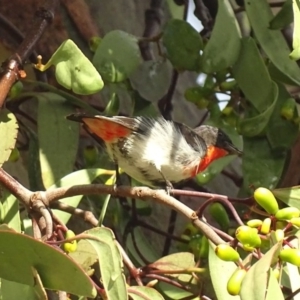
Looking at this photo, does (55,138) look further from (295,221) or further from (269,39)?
(295,221)

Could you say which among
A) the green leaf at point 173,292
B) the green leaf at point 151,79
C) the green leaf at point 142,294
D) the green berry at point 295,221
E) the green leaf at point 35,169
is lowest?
the green leaf at point 173,292

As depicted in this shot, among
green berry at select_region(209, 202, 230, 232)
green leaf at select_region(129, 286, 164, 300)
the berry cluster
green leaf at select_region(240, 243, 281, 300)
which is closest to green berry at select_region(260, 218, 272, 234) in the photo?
the berry cluster

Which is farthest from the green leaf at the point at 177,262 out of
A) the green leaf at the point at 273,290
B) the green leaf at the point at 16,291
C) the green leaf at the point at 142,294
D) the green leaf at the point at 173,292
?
the green leaf at the point at 273,290

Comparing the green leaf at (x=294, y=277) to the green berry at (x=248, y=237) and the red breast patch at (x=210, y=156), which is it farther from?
the red breast patch at (x=210, y=156)

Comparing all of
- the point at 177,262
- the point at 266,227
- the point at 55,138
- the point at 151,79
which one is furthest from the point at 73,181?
the point at 266,227

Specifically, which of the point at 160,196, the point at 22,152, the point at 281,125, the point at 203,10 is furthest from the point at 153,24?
the point at 160,196

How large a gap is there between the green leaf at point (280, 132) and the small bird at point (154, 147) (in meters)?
0.15

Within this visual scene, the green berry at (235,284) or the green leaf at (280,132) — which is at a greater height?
the green leaf at (280,132)

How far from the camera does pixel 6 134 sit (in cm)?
124

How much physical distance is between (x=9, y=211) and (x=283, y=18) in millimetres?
656

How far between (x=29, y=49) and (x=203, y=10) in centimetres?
66

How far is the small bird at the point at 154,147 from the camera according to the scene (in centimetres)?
149

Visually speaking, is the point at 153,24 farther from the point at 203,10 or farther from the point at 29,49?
the point at 29,49

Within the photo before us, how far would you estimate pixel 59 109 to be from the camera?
4.79ft
